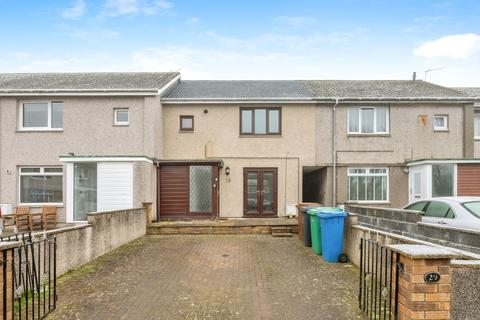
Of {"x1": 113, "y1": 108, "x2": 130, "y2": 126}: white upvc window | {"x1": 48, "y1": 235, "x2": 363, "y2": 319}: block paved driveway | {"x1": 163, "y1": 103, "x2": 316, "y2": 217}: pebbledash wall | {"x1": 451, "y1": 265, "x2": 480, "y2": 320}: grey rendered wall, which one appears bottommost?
{"x1": 48, "y1": 235, "x2": 363, "y2": 319}: block paved driveway

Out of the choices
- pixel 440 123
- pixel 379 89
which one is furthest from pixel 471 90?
pixel 379 89

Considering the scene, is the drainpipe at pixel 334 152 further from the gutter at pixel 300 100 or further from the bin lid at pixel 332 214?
the bin lid at pixel 332 214

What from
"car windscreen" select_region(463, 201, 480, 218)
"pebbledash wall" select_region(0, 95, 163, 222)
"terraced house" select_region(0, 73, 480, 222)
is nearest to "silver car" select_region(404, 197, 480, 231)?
"car windscreen" select_region(463, 201, 480, 218)

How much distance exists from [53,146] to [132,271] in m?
9.75

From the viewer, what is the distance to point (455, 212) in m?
7.76

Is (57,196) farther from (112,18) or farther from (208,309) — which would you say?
(208,309)

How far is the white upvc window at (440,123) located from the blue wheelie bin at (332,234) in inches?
407

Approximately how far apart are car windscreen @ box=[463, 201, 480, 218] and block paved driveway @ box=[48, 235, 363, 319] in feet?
9.85

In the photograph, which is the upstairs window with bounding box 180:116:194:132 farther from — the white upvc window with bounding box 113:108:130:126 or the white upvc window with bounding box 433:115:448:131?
the white upvc window with bounding box 433:115:448:131

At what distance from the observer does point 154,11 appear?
13.9 meters

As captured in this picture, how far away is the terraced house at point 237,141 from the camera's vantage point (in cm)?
1437

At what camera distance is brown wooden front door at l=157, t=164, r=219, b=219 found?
565 inches

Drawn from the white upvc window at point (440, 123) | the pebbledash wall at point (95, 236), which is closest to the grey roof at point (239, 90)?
the white upvc window at point (440, 123)

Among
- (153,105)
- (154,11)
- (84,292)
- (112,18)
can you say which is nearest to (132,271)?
(84,292)
